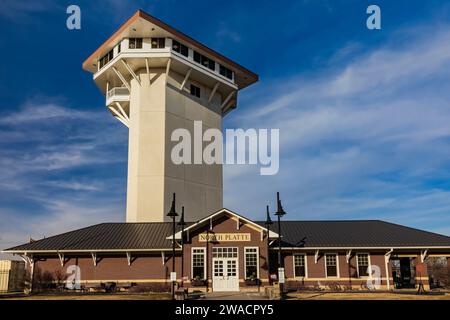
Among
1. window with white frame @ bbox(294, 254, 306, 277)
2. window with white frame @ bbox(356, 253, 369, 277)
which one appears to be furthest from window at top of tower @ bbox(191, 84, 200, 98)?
window with white frame @ bbox(356, 253, 369, 277)

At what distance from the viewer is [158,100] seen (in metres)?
44.0

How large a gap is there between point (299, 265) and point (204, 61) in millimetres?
23628

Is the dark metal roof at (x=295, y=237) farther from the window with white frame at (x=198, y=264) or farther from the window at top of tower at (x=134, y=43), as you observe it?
the window at top of tower at (x=134, y=43)

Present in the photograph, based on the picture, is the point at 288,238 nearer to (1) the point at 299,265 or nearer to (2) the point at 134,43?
(1) the point at 299,265

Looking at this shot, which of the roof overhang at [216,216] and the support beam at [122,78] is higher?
the support beam at [122,78]

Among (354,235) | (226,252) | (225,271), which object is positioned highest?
(354,235)

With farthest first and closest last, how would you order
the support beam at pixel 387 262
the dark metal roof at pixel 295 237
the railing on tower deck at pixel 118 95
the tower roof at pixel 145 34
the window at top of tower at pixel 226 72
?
the window at top of tower at pixel 226 72
the railing on tower deck at pixel 118 95
the tower roof at pixel 145 34
the support beam at pixel 387 262
the dark metal roof at pixel 295 237

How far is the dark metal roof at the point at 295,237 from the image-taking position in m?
32.8

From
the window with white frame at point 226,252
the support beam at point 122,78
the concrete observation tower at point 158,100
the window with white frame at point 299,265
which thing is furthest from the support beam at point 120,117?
the window with white frame at point 299,265

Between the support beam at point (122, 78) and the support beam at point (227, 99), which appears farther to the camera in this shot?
the support beam at point (227, 99)

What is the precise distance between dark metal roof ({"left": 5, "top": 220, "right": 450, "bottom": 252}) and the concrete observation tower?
531 centimetres

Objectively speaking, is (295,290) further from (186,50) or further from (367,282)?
(186,50)

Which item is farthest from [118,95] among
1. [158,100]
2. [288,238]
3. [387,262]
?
[387,262]

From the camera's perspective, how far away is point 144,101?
144 ft
